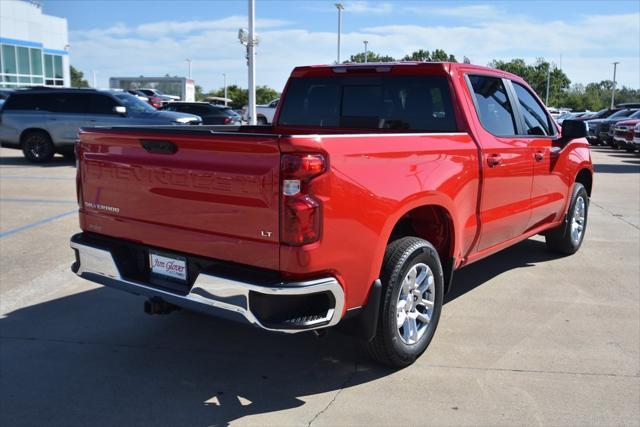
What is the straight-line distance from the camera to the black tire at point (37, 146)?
1551 centimetres

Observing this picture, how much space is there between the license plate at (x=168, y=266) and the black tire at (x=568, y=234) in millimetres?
4628

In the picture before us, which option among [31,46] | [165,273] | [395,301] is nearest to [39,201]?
[165,273]

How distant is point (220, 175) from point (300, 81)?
239 centimetres

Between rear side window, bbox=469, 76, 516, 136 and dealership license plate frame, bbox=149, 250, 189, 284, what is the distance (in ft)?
8.55

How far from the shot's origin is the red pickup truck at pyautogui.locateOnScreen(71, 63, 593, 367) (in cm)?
318

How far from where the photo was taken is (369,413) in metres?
3.49

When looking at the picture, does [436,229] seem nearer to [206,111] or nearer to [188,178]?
[188,178]

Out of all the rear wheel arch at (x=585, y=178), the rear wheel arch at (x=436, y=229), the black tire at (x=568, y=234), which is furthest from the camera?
the rear wheel arch at (x=585, y=178)

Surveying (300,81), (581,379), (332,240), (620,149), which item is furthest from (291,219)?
(620,149)

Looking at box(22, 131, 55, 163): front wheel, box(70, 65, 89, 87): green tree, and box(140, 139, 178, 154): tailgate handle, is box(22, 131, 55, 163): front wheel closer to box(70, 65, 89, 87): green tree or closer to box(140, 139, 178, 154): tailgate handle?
box(140, 139, 178, 154): tailgate handle

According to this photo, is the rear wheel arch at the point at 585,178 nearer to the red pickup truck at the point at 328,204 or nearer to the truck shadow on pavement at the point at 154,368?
the red pickup truck at the point at 328,204

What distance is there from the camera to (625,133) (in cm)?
2197

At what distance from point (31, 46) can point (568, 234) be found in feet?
169

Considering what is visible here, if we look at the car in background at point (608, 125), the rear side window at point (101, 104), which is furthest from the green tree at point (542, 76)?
the rear side window at point (101, 104)
